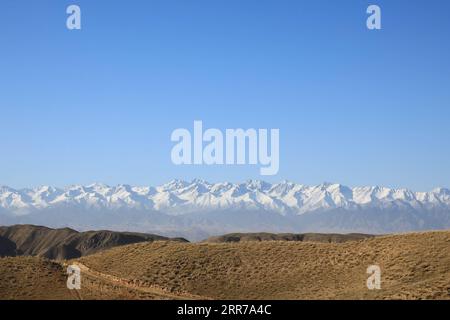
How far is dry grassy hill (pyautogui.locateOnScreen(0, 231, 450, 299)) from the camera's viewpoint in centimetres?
5666

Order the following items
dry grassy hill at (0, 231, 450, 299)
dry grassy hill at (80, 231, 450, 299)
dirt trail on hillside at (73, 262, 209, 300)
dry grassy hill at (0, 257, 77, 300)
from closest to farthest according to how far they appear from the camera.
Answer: dirt trail on hillside at (73, 262, 209, 300)
dry grassy hill at (0, 231, 450, 299)
dry grassy hill at (0, 257, 77, 300)
dry grassy hill at (80, 231, 450, 299)

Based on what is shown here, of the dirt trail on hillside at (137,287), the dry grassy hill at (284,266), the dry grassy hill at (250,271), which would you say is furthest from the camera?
the dry grassy hill at (284,266)

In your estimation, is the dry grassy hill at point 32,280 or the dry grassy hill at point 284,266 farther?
the dry grassy hill at point 284,266

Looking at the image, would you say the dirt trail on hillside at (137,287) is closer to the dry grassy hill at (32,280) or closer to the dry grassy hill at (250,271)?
the dry grassy hill at (250,271)

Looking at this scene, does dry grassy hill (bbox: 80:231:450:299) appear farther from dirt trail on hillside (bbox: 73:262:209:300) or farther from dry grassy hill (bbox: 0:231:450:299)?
dirt trail on hillside (bbox: 73:262:209:300)

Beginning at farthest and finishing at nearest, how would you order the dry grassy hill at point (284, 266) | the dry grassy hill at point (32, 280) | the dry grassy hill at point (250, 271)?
the dry grassy hill at point (284, 266)
the dry grassy hill at point (32, 280)
the dry grassy hill at point (250, 271)

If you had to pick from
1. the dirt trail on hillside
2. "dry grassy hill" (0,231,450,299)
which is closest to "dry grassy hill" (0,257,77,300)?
"dry grassy hill" (0,231,450,299)

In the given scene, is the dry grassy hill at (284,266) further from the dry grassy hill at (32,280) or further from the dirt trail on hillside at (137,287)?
the dry grassy hill at (32,280)

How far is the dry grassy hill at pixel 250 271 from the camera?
56656 millimetres

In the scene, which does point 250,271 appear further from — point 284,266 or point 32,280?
point 32,280

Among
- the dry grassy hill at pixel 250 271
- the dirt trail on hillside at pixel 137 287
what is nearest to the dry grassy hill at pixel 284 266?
the dry grassy hill at pixel 250 271
